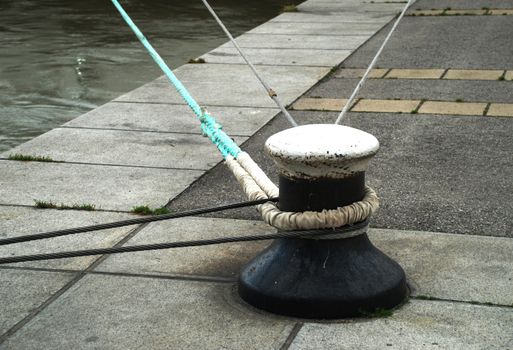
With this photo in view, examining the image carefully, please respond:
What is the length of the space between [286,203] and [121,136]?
3456mm

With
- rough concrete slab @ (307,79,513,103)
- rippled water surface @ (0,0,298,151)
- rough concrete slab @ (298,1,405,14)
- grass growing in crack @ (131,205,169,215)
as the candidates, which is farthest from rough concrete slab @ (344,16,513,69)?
grass growing in crack @ (131,205,169,215)

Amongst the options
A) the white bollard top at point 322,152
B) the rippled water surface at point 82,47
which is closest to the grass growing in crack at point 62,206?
the white bollard top at point 322,152

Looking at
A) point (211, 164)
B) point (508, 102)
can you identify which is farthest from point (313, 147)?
point (508, 102)

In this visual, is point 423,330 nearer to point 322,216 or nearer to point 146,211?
point 322,216

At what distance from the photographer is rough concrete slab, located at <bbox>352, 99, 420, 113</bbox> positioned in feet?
27.0

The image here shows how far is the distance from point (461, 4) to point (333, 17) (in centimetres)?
215

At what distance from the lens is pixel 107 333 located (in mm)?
4090

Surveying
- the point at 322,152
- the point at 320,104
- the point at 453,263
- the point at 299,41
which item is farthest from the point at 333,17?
the point at 322,152

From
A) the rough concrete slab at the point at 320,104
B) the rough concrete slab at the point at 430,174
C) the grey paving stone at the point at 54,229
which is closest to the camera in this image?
the grey paving stone at the point at 54,229

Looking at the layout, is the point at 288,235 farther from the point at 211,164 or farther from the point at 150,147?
the point at 150,147

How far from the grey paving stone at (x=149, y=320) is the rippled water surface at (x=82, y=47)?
3606 millimetres

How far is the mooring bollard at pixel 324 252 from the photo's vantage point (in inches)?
164

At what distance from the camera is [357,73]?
9.87 m

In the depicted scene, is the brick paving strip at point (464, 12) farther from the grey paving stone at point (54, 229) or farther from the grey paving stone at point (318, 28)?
the grey paving stone at point (54, 229)
